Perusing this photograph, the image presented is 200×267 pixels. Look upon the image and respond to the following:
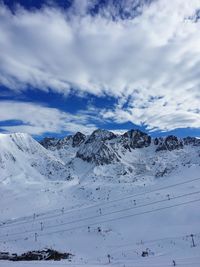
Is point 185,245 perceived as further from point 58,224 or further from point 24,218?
point 24,218

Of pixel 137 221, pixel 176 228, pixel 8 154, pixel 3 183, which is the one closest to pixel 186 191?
pixel 137 221

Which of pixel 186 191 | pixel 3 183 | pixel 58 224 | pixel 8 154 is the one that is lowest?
pixel 58 224

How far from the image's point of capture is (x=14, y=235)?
7138 centimetres

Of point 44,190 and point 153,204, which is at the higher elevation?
point 44,190

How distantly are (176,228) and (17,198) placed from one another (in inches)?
2750

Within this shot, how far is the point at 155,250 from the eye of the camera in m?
45.9

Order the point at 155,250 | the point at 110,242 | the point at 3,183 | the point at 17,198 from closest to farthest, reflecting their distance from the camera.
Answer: the point at 155,250 < the point at 110,242 < the point at 17,198 < the point at 3,183

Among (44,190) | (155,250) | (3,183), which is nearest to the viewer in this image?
(155,250)

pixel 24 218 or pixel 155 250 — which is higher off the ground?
pixel 24 218

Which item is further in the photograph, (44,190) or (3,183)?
(3,183)

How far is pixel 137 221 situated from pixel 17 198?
59.7 meters

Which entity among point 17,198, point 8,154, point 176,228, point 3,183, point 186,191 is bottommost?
point 176,228

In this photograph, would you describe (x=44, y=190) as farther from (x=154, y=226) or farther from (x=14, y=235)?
(x=154, y=226)

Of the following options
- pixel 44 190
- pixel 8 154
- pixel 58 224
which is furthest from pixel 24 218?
pixel 8 154
